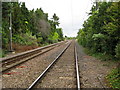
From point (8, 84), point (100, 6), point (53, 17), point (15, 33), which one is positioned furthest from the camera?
point (53, 17)

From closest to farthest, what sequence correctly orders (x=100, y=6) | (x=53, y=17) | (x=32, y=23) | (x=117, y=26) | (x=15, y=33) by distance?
(x=117, y=26) < (x=100, y=6) < (x=15, y=33) < (x=32, y=23) < (x=53, y=17)

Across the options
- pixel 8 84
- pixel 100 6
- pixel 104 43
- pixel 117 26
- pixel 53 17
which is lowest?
pixel 8 84

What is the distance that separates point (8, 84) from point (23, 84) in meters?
0.66

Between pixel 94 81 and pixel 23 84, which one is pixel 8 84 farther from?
pixel 94 81

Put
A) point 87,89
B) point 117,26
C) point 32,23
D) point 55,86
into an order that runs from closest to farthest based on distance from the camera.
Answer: point 87,89
point 55,86
point 117,26
point 32,23

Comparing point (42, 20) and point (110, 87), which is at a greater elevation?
point (42, 20)

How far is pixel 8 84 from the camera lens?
594cm

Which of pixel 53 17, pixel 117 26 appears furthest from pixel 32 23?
pixel 53 17

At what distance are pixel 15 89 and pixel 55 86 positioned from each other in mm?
1483

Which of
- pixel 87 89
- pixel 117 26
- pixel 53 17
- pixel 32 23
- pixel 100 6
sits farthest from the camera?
pixel 53 17

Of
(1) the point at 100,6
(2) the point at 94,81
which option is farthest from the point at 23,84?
(1) the point at 100,6

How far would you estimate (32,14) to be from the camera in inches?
1816

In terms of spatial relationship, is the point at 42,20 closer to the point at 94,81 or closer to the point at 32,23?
the point at 32,23

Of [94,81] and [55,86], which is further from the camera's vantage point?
[94,81]
